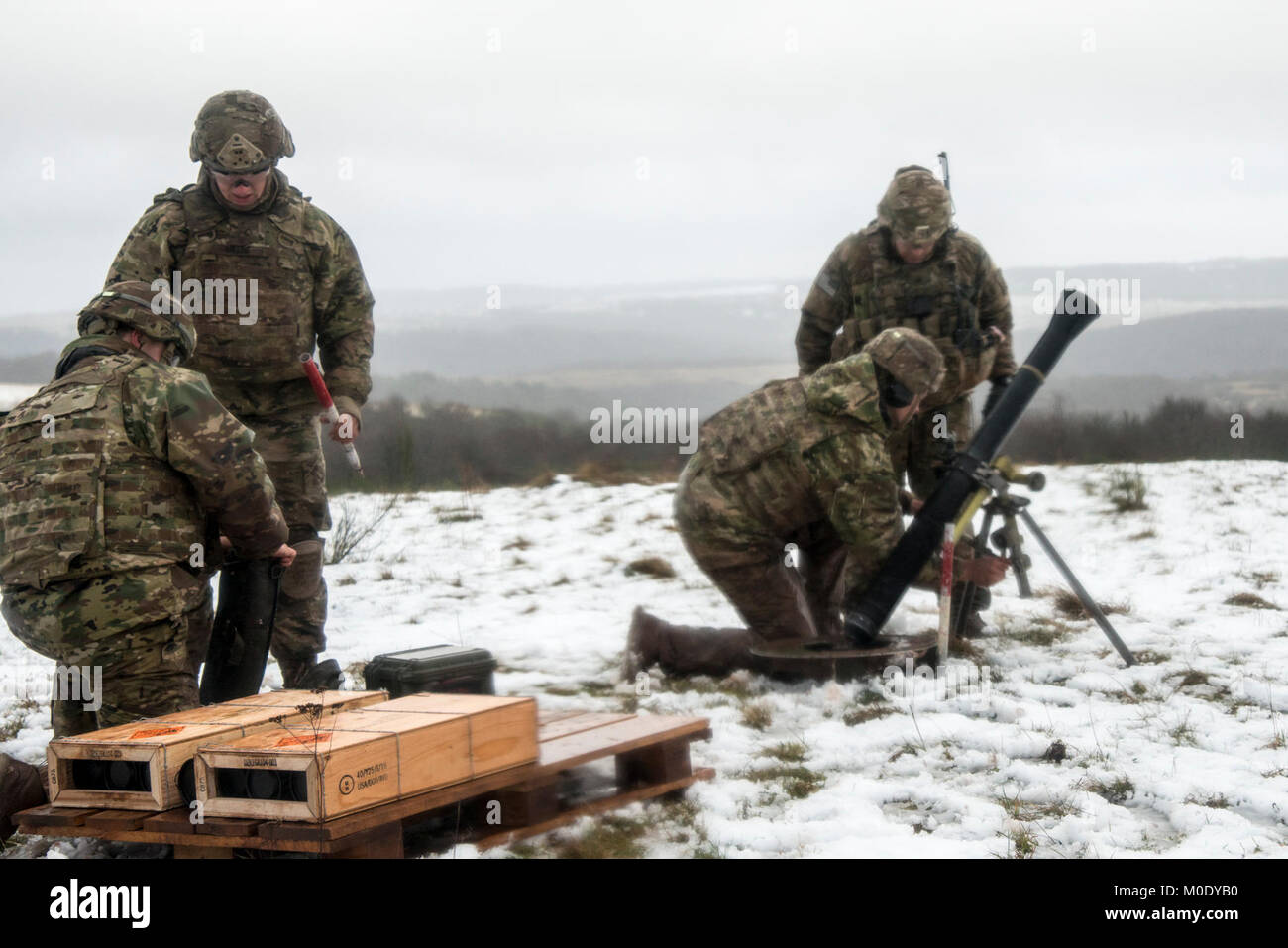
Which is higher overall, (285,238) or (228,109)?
(228,109)

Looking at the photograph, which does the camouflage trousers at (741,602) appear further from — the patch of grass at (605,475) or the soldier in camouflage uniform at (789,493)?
the patch of grass at (605,475)

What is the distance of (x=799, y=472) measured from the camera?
6.00m

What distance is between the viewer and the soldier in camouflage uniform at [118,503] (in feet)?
13.7

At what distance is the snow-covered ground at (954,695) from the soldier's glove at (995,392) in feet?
3.89

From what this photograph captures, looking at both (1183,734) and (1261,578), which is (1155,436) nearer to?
(1261,578)

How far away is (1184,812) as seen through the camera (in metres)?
4.03

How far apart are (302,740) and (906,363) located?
3.29 meters

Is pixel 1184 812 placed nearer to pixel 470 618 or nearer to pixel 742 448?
pixel 742 448

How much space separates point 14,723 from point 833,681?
3.44m

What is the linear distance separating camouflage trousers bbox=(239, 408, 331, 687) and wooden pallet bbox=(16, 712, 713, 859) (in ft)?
4.93

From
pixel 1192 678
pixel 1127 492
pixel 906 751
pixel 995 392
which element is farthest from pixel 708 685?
pixel 1127 492

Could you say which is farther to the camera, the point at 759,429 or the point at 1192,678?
the point at 759,429

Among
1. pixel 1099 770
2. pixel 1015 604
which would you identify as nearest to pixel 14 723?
pixel 1099 770

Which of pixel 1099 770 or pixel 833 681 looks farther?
pixel 833 681
